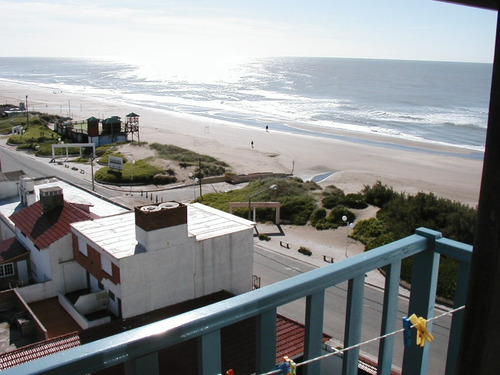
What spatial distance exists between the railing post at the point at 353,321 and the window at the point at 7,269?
23.1 m

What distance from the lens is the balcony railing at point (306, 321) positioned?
2025mm

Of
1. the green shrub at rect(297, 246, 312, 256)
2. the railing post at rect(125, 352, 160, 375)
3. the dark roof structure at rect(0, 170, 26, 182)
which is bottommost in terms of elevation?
the green shrub at rect(297, 246, 312, 256)

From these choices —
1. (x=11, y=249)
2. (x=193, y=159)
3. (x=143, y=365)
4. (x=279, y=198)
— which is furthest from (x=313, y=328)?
(x=193, y=159)

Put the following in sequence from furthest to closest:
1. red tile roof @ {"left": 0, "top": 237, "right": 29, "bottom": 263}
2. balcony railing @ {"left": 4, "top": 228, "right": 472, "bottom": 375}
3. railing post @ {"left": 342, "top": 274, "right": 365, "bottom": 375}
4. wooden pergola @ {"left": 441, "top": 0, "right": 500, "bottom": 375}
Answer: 1. red tile roof @ {"left": 0, "top": 237, "right": 29, "bottom": 263}
2. railing post @ {"left": 342, "top": 274, "right": 365, "bottom": 375}
3. balcony railing @ {"left": 4, "top": 228, "right": 472, "bottom": 375}
4. wooden pergola @ {"left": 441, "top": 0, "right": 500, "bottom": 375}

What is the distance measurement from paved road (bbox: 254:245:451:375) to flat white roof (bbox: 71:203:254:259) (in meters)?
4.72

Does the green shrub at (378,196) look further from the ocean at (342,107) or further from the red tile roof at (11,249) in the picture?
the ocean at (342,107)

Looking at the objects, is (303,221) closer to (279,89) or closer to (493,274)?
(493,274)

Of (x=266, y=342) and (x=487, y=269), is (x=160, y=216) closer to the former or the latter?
(x=266, y=342)

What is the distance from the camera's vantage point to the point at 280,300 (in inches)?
100

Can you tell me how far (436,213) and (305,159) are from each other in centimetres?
3016

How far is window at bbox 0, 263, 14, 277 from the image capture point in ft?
75.1

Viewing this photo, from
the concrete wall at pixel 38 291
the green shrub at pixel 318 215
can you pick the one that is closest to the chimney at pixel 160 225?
the concrete wall at pixel 38 291

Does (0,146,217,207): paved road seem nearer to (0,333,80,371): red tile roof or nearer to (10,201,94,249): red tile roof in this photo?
(10,201,94,249): red tile roof

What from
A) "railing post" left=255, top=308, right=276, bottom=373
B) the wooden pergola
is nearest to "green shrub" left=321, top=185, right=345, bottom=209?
"railing post" left=255, top=308, right=276, bottom=373
